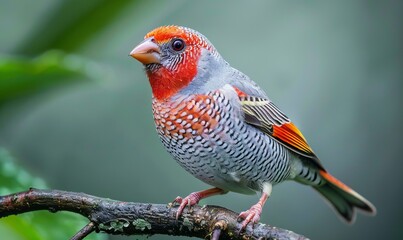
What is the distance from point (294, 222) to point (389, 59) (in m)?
1.81

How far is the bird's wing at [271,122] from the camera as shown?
3264mm

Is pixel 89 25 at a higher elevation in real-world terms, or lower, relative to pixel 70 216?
higher

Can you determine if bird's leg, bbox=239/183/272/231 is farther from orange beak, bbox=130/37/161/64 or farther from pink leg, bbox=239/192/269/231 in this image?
orange beak, bbox=130/37/161/64

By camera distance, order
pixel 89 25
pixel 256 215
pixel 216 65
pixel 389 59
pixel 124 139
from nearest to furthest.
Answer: pixel 256 215 < pixel 216 65 < pixel 89 25 < pixel 124 139 < pixel 389 59

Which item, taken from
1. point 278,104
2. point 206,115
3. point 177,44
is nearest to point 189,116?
point 206,115

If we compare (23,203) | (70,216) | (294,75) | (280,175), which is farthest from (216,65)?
(294,75)

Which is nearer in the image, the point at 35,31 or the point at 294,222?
the point at 35,31

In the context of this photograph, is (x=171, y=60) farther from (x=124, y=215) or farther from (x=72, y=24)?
(x=72, y=24)

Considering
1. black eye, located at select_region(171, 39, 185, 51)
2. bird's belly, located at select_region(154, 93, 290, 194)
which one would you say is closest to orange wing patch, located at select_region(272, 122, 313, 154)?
Answer: bird's belly, located at select_region(154, 93, 290, 194)

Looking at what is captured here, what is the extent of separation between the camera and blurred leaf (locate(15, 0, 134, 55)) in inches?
161

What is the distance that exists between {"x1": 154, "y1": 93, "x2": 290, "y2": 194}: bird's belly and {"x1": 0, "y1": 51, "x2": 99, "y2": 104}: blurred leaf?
43 centimetres

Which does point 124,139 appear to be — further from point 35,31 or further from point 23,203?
point 23,203

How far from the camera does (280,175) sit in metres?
3.40

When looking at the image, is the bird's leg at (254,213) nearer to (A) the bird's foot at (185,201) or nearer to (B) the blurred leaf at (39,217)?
(A) the bird's foot at (185,201)
